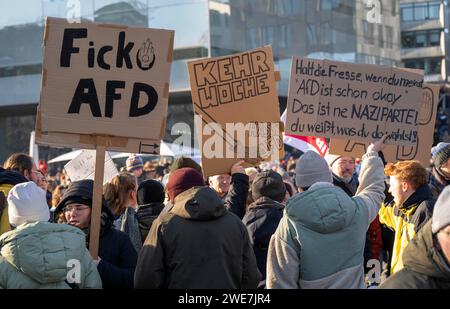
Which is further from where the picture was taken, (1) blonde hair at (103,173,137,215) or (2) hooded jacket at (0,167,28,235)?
(2) hooded jacket at (0,167,28,235)

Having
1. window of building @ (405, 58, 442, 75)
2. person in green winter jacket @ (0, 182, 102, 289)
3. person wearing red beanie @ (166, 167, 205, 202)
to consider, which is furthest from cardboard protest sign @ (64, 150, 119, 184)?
window of building @ (405, 58, 442, 75)

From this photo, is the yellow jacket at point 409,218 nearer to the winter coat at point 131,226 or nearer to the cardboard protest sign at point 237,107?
the cardboard protest sign at point 237,107

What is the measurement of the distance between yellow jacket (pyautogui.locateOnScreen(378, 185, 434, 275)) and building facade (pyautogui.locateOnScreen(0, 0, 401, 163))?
77.6 ft

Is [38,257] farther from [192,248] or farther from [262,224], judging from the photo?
[262,224]

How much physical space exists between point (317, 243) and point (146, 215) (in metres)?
1.88

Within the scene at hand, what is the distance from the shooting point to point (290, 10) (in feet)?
113

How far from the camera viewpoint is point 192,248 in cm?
464

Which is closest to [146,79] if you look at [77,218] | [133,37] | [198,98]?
[133,37]

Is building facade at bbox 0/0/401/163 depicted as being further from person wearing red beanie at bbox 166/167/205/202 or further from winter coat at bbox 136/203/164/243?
person wearing red beanie at bbox 166/167/205/202

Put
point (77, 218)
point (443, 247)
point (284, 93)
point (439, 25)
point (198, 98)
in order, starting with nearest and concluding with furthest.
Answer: point (443, 247), point (77, 218), point (198, 98), point (284, 93), point (439, 25)

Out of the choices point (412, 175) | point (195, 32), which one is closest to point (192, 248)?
point (412, 175)

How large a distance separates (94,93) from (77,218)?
0.84 meters

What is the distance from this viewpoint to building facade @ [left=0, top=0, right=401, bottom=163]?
31.8 m

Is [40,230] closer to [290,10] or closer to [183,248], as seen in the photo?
[183,248]
